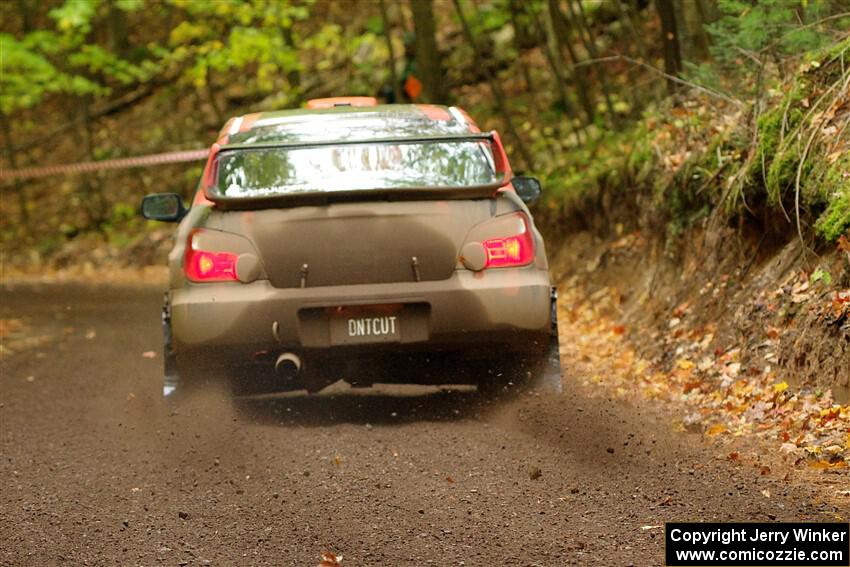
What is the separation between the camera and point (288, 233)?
7242 millimetres

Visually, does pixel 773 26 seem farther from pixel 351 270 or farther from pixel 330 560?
pixel 330 560

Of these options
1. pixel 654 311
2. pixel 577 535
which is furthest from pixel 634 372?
pixel 577 535

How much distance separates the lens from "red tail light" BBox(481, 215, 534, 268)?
735 centimetres

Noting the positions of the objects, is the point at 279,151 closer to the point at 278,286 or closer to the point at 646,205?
the point at 278,286

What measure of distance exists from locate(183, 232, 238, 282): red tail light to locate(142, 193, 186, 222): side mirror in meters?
1.23

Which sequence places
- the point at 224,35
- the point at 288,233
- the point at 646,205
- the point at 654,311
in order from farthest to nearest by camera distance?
1. the point at 224,35
2. the point at 646,205
3. the point at 654,311
4. the point at 288,233

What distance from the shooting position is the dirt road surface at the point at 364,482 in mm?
4867

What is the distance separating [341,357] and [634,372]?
9.80 feet

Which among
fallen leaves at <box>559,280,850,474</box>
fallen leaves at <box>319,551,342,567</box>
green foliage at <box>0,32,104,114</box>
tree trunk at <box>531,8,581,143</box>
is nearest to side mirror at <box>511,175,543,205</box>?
fallen leaves at <box>559,280,850,474</box>

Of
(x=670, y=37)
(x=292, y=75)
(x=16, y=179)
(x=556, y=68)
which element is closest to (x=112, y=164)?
(x=292, y=75)

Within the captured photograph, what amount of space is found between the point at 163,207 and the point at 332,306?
1.95 metres

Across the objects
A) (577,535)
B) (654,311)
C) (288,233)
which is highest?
(288,233)

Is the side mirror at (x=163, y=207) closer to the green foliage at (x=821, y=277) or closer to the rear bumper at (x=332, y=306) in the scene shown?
the rear bumper at (x=332, y=306)

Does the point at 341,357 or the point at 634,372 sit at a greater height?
the point at 341,357
